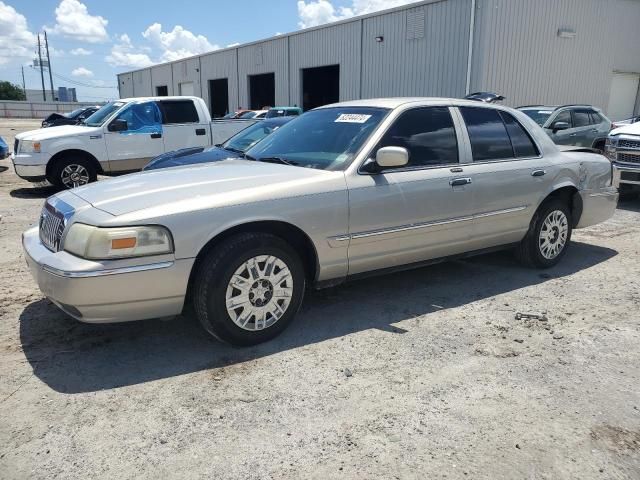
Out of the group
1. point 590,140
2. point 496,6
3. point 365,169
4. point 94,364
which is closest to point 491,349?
point 365,169

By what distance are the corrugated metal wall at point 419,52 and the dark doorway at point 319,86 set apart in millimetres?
5434

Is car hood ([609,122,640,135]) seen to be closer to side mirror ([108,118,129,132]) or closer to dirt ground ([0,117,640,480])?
dirt ground ([0,117,640,480])

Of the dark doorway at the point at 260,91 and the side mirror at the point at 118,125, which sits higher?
the dark doorway at the point at 260,91

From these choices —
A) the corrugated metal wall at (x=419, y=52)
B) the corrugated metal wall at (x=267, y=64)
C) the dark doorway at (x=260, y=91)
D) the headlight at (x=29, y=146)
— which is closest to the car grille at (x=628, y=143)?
the corrugated metal wall at (x=419, y=52)

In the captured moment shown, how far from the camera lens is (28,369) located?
345 cm

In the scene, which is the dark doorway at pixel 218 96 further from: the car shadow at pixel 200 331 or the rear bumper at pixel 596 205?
the car shadow at pixel 200 331

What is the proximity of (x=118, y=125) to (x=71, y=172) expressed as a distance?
4.08 ft

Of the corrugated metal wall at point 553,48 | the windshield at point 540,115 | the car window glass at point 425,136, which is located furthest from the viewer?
the corrugated metal wall at point 553,48

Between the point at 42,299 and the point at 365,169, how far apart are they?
9.72ft

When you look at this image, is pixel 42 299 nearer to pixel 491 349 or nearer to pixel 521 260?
pixel 491 349

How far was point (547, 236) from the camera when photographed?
18.0 ft

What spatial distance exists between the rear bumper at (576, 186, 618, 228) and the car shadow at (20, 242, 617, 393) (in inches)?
31.2

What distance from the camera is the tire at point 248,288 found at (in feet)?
A: 11.4

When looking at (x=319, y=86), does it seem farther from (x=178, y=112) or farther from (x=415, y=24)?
(x=178, y=112)
